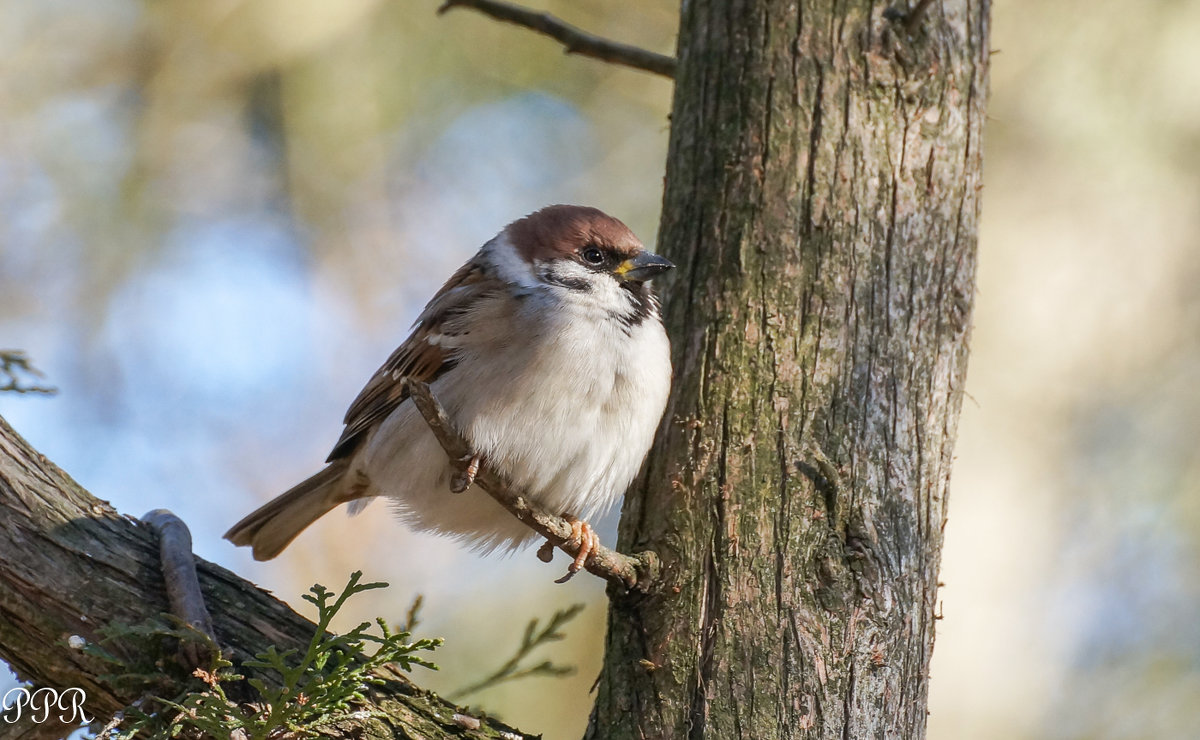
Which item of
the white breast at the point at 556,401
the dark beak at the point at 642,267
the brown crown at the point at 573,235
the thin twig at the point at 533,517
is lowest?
the thin twig at the point at 533,517

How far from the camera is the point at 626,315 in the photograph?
2973 millimetres

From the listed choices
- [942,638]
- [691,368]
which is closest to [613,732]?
[691,368]

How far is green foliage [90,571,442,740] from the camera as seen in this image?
7.19 ft

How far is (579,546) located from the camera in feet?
8.92

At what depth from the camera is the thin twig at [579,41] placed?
11.6ft

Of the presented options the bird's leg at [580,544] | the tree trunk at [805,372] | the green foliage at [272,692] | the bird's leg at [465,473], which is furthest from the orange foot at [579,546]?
the green foliage at [272,692]

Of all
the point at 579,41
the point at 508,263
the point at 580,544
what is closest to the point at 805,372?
the point at 580,544

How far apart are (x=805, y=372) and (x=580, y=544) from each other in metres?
0.71

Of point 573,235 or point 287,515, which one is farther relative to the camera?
point 287,515

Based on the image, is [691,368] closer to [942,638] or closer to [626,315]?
[626,315]

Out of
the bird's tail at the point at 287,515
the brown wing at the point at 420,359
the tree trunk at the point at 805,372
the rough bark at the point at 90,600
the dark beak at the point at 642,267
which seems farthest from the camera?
the bird's tail at the point at 287,515

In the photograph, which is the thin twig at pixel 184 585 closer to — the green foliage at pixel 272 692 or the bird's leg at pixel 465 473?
the green foliage at pixel 272 692

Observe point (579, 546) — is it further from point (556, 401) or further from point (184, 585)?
point (184, 585)

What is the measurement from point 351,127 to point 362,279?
1068mm
